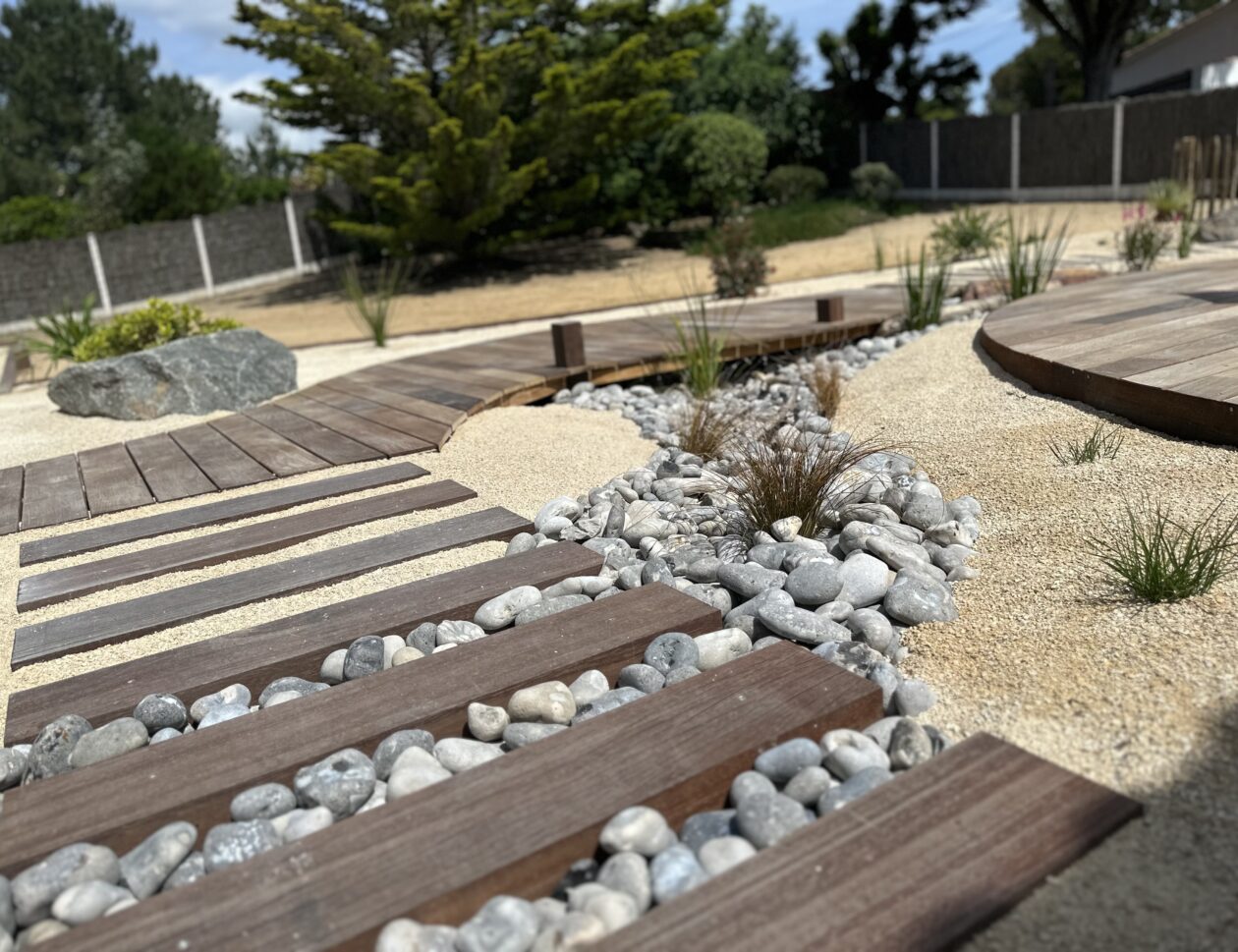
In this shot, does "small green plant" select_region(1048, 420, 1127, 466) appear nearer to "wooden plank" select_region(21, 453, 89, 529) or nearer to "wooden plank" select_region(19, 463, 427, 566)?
"wooden plank" select_region(19, 463, 427, 566)

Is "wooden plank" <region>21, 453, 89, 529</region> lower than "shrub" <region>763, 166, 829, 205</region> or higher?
lower

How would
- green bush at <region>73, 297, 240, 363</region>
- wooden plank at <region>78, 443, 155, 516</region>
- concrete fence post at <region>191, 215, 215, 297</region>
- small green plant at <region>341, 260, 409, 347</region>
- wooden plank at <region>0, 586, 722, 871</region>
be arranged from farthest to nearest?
concrete fence post at <region>191, 215, 215, 297</region>, small green plant at <region>341, 260, 409, 347</region>, green bush at <region>73, 297, 240, 363</region>, wooden plank at <region>78, 443, 155, 516</region>, wooden plank at <region>0, 586, 722, 871</region>

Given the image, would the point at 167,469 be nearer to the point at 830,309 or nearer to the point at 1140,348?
the point at 1140,348

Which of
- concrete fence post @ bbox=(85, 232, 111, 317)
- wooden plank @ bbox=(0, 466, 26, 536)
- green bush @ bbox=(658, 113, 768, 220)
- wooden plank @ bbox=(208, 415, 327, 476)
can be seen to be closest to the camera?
wooden plank @ bbox=(0, 466, 26, 536)

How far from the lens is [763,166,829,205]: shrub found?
1756cm

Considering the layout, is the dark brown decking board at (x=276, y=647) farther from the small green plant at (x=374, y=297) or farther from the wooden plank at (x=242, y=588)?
the small green plant at (x=374, y=297)

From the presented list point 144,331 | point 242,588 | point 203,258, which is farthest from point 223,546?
point 203,258

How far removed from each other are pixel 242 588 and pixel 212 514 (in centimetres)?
84

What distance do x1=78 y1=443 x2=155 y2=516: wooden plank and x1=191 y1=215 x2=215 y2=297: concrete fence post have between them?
42.4 feet

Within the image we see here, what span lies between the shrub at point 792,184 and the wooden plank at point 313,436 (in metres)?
13.9

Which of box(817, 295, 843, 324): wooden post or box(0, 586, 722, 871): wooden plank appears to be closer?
box(0, 586, 722, 871): wooden plank

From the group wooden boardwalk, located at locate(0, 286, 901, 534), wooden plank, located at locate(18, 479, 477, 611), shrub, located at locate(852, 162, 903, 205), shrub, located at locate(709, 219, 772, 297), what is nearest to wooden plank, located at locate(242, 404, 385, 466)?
wooden boardwalk, located at locate(0, 286, 901, 534)

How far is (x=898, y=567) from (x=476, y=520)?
1.25 m

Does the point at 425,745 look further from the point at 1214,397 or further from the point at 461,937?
the point at 1214,397
